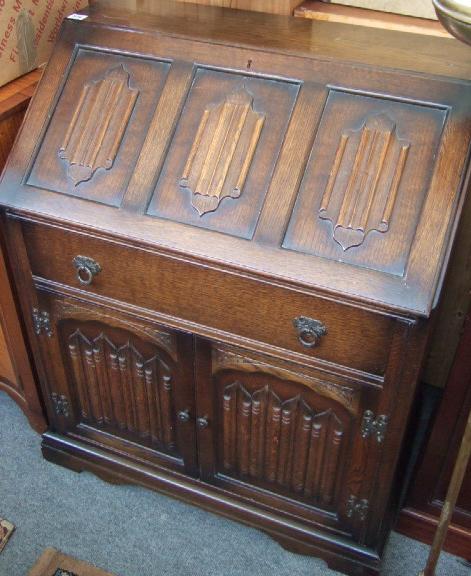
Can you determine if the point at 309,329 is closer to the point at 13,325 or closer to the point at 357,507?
the point at 357,507

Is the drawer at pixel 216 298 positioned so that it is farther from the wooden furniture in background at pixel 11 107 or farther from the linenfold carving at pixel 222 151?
the wooden furniture in background at pixel 11 107

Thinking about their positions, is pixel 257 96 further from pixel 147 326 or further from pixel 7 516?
pixel 7 516

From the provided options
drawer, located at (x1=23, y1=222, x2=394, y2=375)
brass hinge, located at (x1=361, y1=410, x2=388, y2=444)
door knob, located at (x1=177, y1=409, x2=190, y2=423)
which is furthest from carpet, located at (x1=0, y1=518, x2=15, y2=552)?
brass hinge, located at (x1=361, y1=410, x2=388, y2=444)

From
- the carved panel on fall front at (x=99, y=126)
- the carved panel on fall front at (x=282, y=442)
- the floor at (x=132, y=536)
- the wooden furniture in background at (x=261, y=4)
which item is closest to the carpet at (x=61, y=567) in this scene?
the floor at (x=132, y=536)

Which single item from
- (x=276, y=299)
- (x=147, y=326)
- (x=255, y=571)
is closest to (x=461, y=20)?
(x=276, y=299)

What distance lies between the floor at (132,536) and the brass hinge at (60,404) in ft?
0.78

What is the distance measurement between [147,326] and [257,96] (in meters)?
0.54

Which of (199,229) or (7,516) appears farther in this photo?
(7,516)

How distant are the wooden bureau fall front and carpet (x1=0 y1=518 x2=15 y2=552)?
19.4 inches

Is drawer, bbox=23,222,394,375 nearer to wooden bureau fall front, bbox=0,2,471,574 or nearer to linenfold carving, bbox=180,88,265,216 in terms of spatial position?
wooden bureau fall front, bbox=0,2,471,574

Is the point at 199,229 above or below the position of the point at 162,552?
above

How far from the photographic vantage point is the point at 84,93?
4.39 feet

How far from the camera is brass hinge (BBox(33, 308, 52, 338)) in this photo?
1.53m

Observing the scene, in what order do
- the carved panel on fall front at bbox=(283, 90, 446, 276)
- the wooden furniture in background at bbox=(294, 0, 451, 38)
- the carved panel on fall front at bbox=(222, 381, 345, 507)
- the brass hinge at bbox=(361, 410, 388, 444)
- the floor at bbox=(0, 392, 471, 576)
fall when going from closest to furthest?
the carved panel on fall front at bbox=(283, 90, 446, 276)
the brass hinge at bbox=(361, 410, 388, 444)
the carved panel on fall front at bbox=(222, 381, 345, 507)
the wooden furniture in background at bbox=(294, 0, 451, 38)
the floor at bbox=(0, 392, 471, 576)
